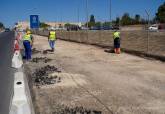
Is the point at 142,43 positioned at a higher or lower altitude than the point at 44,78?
higher

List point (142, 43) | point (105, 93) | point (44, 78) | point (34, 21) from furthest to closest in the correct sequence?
point (34, 21) < point (142, 43) < point (44, 78) < point (105, 93)

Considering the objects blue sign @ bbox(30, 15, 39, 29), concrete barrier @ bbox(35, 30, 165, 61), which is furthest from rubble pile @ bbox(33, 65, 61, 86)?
blue sign @ bbox(30, 15, 39, 29)

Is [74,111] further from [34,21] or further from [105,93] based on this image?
[34,21]

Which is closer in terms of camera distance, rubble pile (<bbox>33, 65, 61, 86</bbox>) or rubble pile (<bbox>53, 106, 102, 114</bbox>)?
rubble pile (<bbox>53, 106, 102, 114</bbox>)

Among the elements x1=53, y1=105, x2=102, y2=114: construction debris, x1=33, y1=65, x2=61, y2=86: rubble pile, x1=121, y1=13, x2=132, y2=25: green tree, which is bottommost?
x1=33, y1=65, x2=61, y2=86: rubble pile

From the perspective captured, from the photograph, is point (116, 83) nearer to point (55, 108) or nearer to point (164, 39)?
point (55, 108)

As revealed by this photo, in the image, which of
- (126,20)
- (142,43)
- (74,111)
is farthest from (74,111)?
(126,20)

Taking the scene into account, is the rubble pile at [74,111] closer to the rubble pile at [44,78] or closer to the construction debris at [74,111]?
the construction debris at [74,111]

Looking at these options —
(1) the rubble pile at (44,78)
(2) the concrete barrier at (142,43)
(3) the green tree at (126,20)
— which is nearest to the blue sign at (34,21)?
(2) the concrete barrier at (142,43)

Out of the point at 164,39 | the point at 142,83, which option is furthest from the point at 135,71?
the point at 164,39

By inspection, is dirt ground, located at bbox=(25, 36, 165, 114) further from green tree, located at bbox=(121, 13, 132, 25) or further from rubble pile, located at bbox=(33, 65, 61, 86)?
green tree, located at bbox=(121, 13, 132, 25)

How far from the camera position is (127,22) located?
11388cm

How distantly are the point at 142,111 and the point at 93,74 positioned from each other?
6.15 metres

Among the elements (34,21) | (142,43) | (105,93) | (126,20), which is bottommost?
(105,93)
